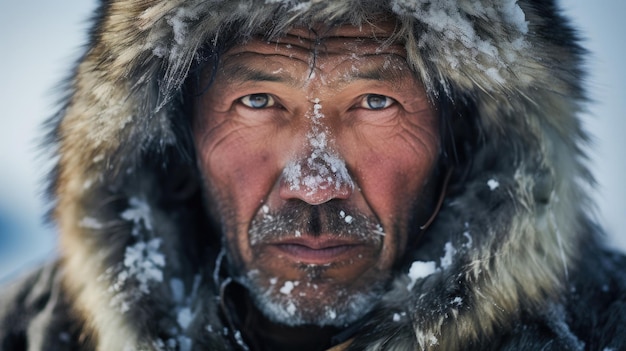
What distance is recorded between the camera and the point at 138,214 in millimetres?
1761

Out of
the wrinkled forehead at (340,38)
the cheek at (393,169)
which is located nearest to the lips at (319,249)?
the cheek at (393,169)

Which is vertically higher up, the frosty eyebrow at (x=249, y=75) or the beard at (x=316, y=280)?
the frosty eyebrow at (x=249, y=75)

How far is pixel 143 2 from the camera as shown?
1385 mm

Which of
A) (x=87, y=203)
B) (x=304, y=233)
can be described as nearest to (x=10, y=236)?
(x=87, y=203)

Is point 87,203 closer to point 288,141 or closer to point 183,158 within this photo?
point 183,158

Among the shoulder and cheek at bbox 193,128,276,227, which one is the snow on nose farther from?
the shoulder

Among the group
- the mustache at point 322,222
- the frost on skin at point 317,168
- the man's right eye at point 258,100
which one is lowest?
the mustache at point 322,222

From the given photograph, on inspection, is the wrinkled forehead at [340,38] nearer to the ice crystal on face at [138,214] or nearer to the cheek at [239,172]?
the cheek at [239,172]

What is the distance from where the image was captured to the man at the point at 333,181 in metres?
1.38

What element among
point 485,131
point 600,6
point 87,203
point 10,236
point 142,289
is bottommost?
point 10,236

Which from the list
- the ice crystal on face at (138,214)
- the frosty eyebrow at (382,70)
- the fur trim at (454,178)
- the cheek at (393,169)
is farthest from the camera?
the ice crystal on face at (138,214)

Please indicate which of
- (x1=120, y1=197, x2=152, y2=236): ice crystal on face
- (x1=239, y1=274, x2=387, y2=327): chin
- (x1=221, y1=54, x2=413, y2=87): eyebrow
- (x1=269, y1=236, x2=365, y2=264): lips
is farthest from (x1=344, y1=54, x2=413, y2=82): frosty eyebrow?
(x1=120, y1=197, x2=152, y2=236): ice crystal on face

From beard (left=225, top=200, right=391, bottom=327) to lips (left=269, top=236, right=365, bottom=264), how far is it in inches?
0.6

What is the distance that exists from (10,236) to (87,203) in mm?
3457
